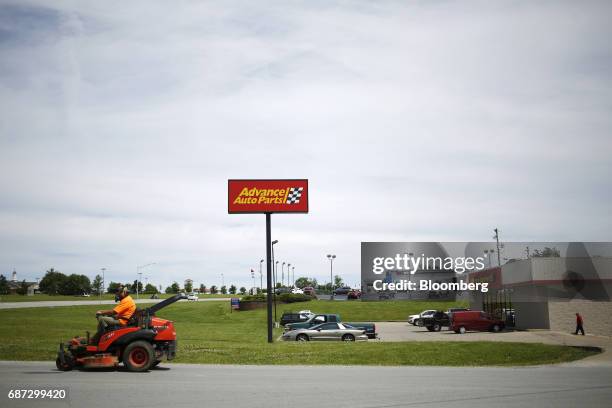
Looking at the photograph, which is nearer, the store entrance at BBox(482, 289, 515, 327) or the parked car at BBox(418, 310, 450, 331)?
the parked car at BBox(418, 310, 450, 331)

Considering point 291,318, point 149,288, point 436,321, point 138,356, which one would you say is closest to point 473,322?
point 436,321

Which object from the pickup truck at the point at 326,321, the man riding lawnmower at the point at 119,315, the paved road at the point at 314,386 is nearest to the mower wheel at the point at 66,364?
the paved road at the point at 314,386

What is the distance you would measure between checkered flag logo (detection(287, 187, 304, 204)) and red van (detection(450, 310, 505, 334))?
16.7 metres

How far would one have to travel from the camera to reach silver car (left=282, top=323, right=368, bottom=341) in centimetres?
3308

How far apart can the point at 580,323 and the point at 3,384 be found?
119 ft

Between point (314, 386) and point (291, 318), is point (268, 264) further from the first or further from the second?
point (291, 318)

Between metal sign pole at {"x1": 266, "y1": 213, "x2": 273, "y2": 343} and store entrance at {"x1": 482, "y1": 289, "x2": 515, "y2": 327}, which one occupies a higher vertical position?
metal sign pole at {"x1": 266, "y1": 213, "x2": 273, "y2": 343}

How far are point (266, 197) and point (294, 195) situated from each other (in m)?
1.72

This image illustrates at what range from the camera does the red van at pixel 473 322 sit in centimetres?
4438

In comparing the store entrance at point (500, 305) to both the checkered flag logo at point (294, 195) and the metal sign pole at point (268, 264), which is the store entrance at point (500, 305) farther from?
the metal sign pole at point (268, 264)

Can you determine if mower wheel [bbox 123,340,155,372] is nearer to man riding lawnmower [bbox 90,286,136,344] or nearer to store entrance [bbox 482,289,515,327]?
man riding lawnmower [bbox 90,286,136,344]

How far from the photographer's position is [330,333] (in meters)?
33.6

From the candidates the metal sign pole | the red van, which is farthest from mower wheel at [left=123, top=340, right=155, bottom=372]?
the red van

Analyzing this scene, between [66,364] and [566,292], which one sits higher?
[566,292]
